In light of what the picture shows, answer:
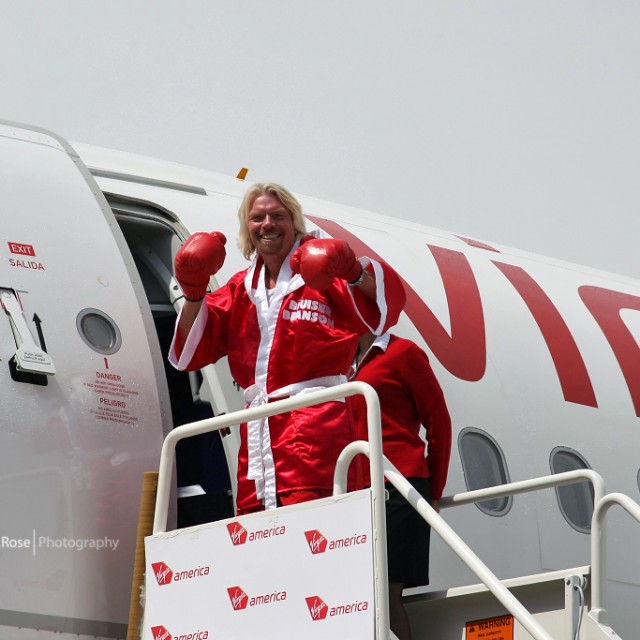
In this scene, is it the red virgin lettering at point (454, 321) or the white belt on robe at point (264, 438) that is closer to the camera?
the white belt on robe at point (264, 438)

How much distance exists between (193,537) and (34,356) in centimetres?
123

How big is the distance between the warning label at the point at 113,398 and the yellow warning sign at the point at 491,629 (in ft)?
6.24

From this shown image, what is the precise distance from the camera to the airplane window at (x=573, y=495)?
865 centimetres

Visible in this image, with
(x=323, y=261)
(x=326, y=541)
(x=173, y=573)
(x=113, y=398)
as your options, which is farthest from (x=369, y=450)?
(x=113, y=398)

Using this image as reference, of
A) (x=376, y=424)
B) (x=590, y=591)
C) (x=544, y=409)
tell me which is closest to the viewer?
(x=376, y=424)

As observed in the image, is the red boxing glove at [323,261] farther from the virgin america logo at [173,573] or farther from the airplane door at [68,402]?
the virgin america logo at [173,573]

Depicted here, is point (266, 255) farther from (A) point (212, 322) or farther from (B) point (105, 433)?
(B) point (105, 433)

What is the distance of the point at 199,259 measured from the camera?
578cm

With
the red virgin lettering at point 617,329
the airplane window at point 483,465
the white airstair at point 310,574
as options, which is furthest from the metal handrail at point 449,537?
the red virgin lettering at point 617,329

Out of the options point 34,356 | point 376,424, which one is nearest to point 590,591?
point 376,424

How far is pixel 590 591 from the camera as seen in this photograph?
5.87 meters

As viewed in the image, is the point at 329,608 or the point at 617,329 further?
the point at 617,329

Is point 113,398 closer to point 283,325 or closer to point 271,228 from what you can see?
point 283,325

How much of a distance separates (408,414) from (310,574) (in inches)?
62.9
